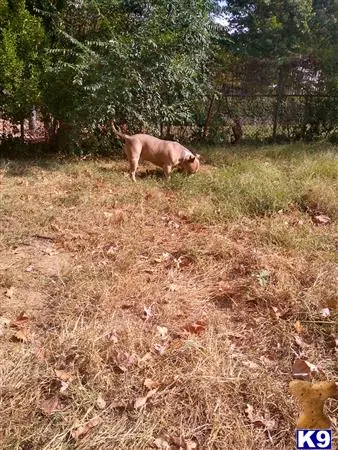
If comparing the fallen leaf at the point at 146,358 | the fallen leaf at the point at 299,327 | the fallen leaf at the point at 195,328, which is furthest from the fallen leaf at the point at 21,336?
the fallen leaf at the point at 299,327

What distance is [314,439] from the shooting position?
1.76m

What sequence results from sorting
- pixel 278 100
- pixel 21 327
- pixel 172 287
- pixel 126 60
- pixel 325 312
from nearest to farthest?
pixel 21 327
pixel 325 312
pixel 172 287
pixel 126 60
pixel 278 100

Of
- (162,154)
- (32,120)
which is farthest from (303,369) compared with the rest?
(32,120)

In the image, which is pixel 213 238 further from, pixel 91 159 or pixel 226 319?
pixel 91 159

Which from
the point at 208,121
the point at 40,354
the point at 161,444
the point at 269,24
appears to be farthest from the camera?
the point at 269,24

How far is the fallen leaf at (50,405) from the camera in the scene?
74.1 inches

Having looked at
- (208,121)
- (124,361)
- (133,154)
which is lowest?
(124,361)

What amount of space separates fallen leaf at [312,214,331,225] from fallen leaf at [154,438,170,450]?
3.14m

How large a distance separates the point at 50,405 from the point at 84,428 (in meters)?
0.24

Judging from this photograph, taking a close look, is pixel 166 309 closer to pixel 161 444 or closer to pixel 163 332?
pixel 163 332

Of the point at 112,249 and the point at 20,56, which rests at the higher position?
the point at 20,56

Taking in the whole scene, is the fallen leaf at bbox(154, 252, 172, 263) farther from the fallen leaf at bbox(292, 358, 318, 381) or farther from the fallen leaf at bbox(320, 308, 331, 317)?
the fallen leaf at bbox(292, 358, 318, 381)

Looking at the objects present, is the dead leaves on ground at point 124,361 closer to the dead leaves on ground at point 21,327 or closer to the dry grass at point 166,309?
the dry grass at point 166,309

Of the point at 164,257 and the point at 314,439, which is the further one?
the point at 164,257
